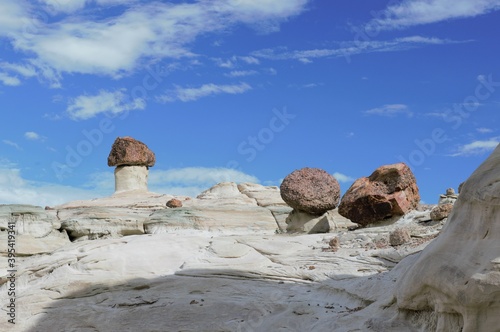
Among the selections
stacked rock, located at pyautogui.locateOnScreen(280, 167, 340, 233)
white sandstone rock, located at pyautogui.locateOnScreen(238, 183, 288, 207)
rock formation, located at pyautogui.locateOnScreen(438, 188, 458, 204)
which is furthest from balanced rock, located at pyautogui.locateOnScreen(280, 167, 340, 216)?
white sandstone rock, located at pyautogui.locateOnScreen(238, 183, 288, 207)

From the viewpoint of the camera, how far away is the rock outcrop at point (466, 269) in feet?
17.4

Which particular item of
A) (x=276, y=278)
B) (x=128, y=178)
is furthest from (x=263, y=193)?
(x=276, y=278)

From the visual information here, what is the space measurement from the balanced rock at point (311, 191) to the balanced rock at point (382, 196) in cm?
43

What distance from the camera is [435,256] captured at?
5.92 meters

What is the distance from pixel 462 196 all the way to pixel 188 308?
421 centimetres

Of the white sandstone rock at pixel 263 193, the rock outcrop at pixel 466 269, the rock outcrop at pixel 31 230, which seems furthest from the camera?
the white sandstone rock at pixel 263 193

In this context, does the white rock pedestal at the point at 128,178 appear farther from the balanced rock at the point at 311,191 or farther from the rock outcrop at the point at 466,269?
the rock outcrop at the point at 466,269

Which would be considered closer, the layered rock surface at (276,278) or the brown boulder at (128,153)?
the layered rock surface at (276,278)

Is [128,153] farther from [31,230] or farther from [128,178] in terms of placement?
[31,230]

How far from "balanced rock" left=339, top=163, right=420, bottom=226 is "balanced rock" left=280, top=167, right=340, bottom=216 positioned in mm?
428

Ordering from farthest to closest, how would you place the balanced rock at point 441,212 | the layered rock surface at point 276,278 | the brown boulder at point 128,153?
1. the brown boulder at point 128,153
2. the balanced rock at point 441,212
3. the layered rock surface at point 276,278

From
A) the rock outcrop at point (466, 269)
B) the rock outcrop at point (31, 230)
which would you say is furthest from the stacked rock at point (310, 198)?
the rock outcrop at point (466, 269)

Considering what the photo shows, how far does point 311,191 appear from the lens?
14.6 meters

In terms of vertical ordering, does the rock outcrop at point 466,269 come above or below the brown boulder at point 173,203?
below
